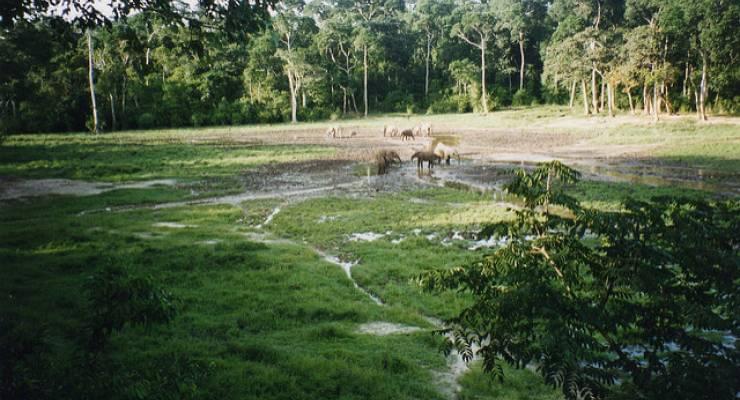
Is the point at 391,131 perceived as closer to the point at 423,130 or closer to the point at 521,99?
the point at 423,130

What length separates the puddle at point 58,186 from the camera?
24109 millimetres

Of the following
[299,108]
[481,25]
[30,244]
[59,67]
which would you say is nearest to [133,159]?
[30,244]

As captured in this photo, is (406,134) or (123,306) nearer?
(123,306)

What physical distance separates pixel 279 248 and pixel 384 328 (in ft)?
19.8

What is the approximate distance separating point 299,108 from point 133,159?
137ft

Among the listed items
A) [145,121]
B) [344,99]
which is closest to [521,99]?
[344,99]

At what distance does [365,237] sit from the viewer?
16.7 meters

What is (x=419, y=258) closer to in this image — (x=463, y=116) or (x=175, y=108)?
(x=463, y=116)

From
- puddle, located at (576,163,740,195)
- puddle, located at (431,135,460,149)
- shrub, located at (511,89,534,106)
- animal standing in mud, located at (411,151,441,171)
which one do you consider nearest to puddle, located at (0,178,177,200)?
animal standing in mud, located at (411,151,441,171)

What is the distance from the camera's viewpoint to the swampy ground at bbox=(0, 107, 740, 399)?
7.73 metres

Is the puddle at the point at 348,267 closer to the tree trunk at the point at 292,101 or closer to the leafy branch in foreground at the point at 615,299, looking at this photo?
the leafy branch in foreground at the point at 615,299

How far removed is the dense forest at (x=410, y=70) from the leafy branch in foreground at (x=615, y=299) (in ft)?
137

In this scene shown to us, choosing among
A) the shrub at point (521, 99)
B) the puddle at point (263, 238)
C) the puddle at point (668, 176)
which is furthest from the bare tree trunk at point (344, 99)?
the puddle at point (263, 238)

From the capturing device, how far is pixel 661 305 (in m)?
5.24
